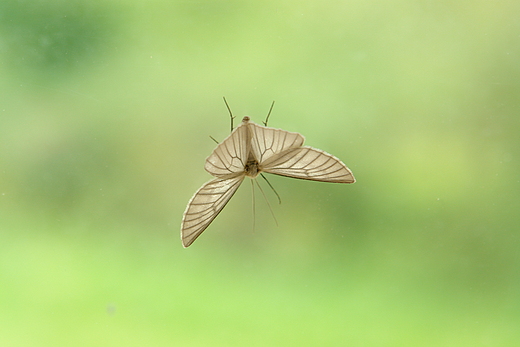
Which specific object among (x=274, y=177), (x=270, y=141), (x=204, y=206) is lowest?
(x=204, y=206)

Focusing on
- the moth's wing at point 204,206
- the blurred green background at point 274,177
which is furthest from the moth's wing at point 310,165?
the blurred green background at point 274,177

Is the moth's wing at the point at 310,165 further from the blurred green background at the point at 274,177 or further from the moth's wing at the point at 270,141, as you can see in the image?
the blurred green background at the point at 274,177

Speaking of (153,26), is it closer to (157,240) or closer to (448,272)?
(157,240)

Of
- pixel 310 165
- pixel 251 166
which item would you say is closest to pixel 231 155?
pixel 251 166

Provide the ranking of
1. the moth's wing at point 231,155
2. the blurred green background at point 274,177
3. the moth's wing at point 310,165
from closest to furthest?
the moth's wing at point 231,155
the moth's wing at point 310,165
the blurred green background at point 274,177

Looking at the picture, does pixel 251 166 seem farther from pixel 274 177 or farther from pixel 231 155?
pixel 274 177

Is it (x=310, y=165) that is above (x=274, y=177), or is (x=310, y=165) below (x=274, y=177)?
below

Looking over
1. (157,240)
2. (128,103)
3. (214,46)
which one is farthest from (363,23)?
(157,240)

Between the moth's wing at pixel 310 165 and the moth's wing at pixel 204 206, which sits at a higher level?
the moth's wing at pixel 310 165
